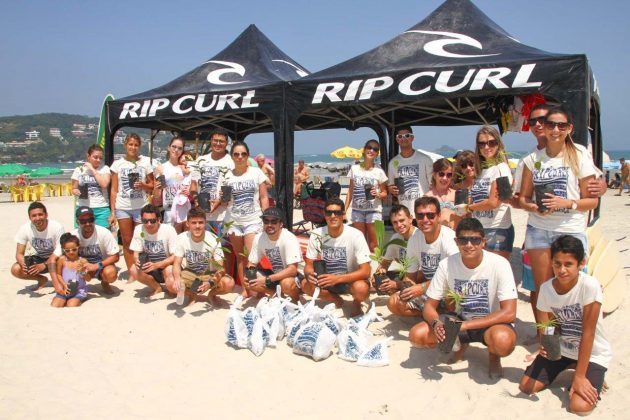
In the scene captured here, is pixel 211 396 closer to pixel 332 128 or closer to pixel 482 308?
pixel 482 308

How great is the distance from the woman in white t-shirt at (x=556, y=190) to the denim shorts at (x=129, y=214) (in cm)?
440

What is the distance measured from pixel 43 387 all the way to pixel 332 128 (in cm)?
688

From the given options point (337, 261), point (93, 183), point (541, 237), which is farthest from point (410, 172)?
point (93, 183)

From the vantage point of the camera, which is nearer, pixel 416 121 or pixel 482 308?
pixel 482 308

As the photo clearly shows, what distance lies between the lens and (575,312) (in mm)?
2846

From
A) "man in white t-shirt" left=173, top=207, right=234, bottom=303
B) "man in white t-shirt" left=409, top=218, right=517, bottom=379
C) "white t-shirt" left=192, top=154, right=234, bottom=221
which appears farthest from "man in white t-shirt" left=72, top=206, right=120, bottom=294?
"man in white t-shirt" left=409, top=218, right=517, bottom=379

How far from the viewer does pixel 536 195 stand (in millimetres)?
3369

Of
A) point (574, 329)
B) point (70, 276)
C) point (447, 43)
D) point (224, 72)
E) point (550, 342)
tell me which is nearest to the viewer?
point (550, 342)

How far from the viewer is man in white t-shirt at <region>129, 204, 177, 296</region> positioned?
4938 millimetres

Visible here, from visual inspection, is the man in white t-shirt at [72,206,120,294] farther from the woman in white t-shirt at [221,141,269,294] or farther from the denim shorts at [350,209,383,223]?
the denim shorts at [350,209,383,223]

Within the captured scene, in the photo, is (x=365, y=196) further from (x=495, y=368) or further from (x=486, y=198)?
(x=495, y=368)

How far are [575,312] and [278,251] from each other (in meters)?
2.59

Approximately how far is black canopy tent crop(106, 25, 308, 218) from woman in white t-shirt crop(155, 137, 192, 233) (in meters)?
0.58

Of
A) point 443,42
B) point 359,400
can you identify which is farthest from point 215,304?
point 443,42
